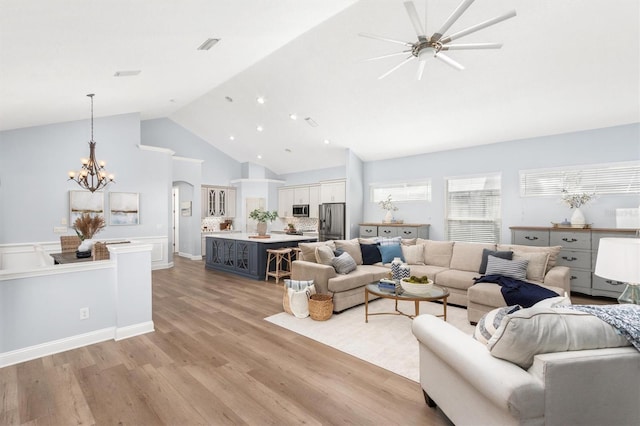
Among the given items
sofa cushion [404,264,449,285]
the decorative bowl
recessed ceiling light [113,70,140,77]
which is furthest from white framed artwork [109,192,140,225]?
the decorative bowl

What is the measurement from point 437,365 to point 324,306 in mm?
2038

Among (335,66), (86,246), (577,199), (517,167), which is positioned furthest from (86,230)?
(577,199)

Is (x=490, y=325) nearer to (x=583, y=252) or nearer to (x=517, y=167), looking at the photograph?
(x=583, y=252)

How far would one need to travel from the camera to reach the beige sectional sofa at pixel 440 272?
382cm

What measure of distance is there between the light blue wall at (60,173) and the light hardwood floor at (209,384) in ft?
12.8

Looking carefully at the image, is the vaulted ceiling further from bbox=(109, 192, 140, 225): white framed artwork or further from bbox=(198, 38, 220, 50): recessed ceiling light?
bbox=(109, 192, 140, 225): white framed artwork

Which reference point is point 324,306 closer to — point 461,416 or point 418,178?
point 461,416

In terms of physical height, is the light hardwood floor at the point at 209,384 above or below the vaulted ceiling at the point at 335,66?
below

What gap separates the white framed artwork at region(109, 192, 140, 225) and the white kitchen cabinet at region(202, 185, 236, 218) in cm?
298

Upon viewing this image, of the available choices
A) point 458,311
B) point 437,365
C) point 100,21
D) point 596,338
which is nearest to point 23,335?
point 100,21

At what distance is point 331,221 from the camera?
8.70 metres

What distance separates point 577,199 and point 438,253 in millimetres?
2548

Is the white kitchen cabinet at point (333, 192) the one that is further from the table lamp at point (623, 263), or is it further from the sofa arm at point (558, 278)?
Result: the table lamp at point (623, 263)

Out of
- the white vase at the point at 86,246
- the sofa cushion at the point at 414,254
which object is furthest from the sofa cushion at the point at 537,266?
the white vase at the point at 86,246
